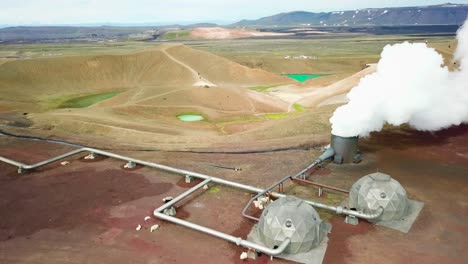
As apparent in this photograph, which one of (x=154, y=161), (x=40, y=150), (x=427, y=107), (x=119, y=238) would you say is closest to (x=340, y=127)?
(x=427, y=107)

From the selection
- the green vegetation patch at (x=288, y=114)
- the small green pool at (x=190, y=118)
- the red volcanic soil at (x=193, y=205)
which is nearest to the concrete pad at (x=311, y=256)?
the red volcanic soil at (x=193, y=205)

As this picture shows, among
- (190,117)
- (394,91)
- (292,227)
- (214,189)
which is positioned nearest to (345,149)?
(394,91)

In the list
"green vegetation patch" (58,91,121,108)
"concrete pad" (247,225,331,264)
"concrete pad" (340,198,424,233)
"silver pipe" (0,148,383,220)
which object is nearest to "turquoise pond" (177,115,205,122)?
"green vegetation patch" (58,91,121,108)

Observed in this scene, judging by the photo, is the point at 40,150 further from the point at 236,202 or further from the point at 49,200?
the point at 236,202

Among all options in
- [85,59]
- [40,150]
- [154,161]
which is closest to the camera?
[154,161]

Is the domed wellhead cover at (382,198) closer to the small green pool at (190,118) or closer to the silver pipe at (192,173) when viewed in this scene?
the silver pipe at (192,173)

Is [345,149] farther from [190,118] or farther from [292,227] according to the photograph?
[190,118]
